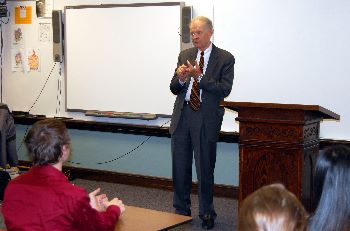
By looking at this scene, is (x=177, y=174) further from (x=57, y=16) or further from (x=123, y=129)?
(x=57, y=16)

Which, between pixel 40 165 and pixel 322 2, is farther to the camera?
pixel 322 2

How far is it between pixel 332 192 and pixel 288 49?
3.60m

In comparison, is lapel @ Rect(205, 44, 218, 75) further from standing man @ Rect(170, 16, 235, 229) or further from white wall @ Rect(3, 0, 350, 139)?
white wall @ Rect(3, 0, 350, 139)

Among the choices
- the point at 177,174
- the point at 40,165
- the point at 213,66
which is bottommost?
the point at 177,174

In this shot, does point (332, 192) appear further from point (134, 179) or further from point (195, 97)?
point (134, 179)

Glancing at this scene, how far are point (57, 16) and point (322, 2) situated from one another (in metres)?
2.99

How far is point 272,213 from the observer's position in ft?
4.55

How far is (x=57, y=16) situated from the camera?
671 centimetres

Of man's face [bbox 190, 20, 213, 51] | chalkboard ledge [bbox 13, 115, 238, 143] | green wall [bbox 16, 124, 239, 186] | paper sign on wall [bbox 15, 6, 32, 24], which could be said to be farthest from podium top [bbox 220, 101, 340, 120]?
paper sign on wall [bbox 15, 6, 32, 24]

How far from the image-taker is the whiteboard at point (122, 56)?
6105 mm

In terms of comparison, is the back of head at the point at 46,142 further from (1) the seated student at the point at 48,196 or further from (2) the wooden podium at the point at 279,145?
(2) the wooden podium at the point at 279,145

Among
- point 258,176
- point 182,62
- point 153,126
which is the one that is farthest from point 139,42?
point 258,176

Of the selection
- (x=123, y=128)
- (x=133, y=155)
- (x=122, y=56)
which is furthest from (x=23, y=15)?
(x=133, y=155)

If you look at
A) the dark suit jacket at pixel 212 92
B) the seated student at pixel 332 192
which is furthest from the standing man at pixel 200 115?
the seated student at pixel 332 192
